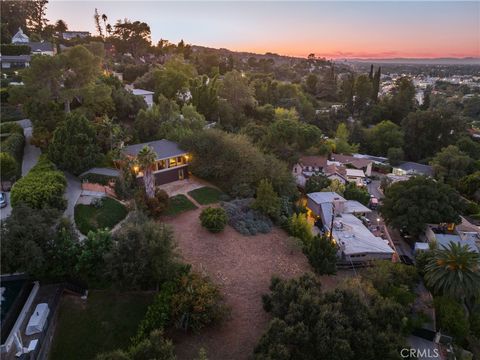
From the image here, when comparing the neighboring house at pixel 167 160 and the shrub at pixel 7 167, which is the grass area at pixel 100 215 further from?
the shrub at pixel 7 167

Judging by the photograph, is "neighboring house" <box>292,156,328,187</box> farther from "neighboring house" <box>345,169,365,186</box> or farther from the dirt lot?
the dirt lot

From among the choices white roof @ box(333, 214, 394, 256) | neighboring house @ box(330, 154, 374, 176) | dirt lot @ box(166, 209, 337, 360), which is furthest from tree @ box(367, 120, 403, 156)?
dirt lot @ box(166, 209, 337, 360)

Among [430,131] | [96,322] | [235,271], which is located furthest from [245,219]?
[430,131]

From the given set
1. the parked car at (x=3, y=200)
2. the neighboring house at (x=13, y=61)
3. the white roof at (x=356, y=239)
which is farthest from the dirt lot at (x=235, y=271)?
the neighboring house at (x=13, y=61)

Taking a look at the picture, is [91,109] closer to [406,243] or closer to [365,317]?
[365,317]

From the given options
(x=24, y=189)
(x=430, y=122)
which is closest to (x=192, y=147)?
(x=24, y=189)

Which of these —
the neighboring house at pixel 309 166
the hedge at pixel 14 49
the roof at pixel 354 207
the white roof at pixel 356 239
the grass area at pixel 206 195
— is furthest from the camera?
the hedge at pixel 14 49
